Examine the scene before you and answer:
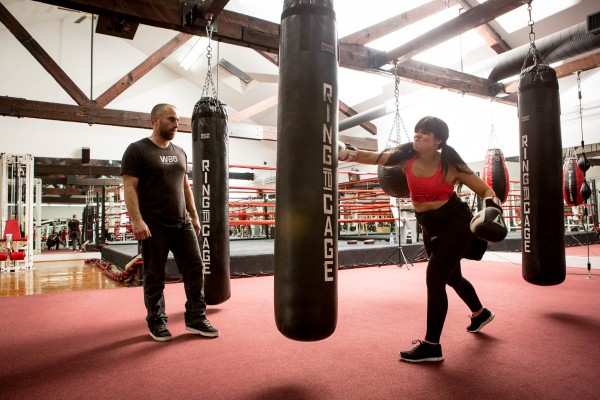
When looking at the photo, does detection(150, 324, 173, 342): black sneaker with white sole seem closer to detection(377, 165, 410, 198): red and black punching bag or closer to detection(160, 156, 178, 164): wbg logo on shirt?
detection(160, 156, 178, 164): wbg logo on shirt

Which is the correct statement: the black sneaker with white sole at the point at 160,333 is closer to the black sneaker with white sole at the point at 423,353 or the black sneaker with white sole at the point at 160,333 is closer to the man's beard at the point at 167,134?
the man's beard at the point at 167,134

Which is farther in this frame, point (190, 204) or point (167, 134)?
point (190, 204)

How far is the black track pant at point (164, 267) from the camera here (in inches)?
93.0

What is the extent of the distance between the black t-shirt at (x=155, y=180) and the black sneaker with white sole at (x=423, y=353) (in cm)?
151

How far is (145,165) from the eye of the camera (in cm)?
234

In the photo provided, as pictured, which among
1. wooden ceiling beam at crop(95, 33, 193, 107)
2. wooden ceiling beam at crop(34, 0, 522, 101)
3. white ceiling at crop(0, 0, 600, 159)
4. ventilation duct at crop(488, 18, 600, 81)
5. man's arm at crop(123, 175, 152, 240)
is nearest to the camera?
man's arm at crop(123, 175, 152, 240)

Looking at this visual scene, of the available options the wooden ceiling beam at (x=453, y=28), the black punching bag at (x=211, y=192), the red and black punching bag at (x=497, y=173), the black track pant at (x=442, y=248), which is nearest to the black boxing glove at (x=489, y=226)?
the black track pant at (x=442, y=248)

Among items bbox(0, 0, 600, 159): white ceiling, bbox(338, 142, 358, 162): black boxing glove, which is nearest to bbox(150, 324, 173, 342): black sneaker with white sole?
bbox(338, 142, 358, 162): black boxing glove

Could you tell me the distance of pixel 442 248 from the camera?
1.98 m

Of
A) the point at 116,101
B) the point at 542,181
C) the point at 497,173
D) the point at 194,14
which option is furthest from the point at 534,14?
the point at 116,101

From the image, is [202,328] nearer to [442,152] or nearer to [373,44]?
[442,152]

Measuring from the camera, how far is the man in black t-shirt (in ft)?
7.61

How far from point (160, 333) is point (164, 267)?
1.26ft

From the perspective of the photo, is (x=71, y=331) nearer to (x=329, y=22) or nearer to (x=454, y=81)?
(x=329, y=22)
